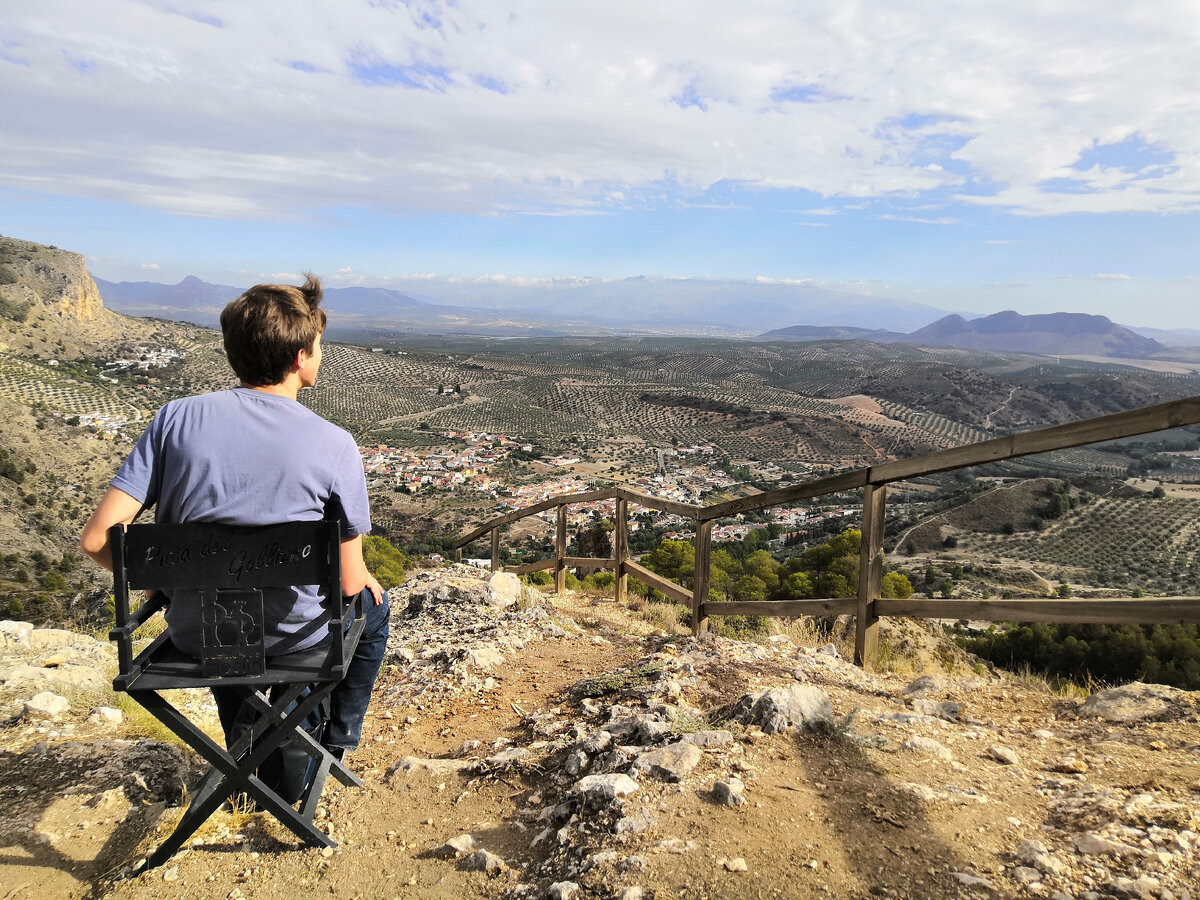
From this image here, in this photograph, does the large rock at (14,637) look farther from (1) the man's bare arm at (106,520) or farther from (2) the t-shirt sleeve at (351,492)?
(2) the t-shirt sleeve at (351,492)

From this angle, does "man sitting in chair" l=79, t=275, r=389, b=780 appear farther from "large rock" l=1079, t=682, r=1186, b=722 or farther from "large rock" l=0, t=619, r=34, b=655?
"large rock" l=0, t=619, r=34, b=655

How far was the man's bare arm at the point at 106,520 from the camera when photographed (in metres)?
1.96

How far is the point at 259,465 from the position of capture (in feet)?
6.81

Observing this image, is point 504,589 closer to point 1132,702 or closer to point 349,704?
point 349,704

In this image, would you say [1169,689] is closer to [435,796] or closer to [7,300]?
[435,796]

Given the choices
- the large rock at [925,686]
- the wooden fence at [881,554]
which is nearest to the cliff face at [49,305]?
the wooden fence at [881,554]

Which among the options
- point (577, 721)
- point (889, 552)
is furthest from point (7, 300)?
point (577, 721)

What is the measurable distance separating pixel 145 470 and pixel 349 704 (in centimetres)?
128

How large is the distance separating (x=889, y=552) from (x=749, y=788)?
17.9 meters

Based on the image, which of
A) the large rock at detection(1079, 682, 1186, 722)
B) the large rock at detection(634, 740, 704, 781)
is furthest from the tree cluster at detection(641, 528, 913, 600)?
the large rock at detection(634, 740, 704, 781)

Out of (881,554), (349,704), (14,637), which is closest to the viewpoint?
(349,704)

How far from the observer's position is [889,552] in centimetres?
1866

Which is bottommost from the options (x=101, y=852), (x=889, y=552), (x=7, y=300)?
(x=889, y=552)

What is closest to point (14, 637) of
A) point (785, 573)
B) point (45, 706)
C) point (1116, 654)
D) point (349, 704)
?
point (45, 706)
